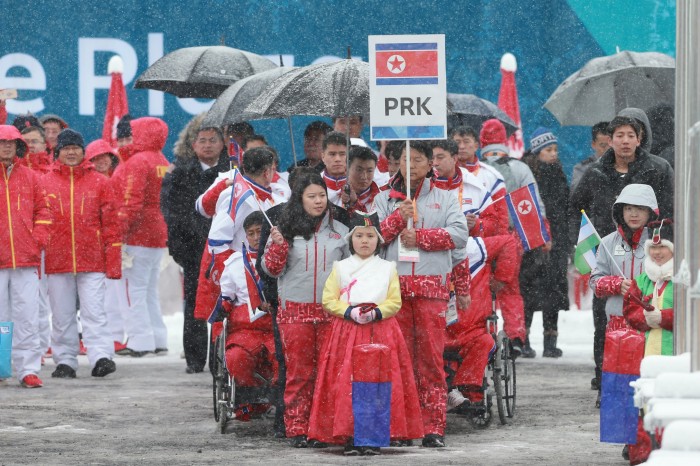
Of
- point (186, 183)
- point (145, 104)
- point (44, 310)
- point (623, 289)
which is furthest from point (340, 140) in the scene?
point (145, 104)

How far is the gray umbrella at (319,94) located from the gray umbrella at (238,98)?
0.86m

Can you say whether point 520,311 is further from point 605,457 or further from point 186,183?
point 605,457

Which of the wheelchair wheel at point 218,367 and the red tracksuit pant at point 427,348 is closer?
the red tracksuit pant at point 427,348

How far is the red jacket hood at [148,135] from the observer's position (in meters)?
16.8

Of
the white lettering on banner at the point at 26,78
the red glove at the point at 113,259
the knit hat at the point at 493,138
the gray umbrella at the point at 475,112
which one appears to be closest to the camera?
the red glove at the point at 113,259

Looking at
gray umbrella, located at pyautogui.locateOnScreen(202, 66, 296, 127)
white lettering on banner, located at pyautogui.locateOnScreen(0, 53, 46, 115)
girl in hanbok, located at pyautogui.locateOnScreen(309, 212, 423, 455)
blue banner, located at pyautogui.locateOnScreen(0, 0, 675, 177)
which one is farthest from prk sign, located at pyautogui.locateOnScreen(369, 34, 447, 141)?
white lettering on banner, located at pyautogui.locateOnScreen(0, 53, 46, 115)

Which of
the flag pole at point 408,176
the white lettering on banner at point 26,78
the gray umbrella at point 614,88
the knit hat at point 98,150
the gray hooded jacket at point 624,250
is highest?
the white lettering on banner at point 26,78

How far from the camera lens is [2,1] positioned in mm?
20328

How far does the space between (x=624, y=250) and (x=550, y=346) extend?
6596mm

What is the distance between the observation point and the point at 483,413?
1158 centimetres

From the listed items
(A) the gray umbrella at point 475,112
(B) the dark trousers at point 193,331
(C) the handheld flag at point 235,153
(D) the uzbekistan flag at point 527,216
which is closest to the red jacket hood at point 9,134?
(B) the dark trousers at point 193,331

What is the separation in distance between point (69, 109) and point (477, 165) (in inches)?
336

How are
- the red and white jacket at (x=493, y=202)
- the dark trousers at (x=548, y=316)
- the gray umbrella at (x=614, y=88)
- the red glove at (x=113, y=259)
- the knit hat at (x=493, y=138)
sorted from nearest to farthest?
the red and white jacket at (x=493, y=202)
the red glove at (x=113, y=259)
the gray umbrella at (x=614, y=88)
the knit hat at (x=493, y=138)
the dark trousers at (x=548, y=316)

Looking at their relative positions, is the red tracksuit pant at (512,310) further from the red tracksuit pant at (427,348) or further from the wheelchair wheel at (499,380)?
the red tracksuit pant at (427,348)
